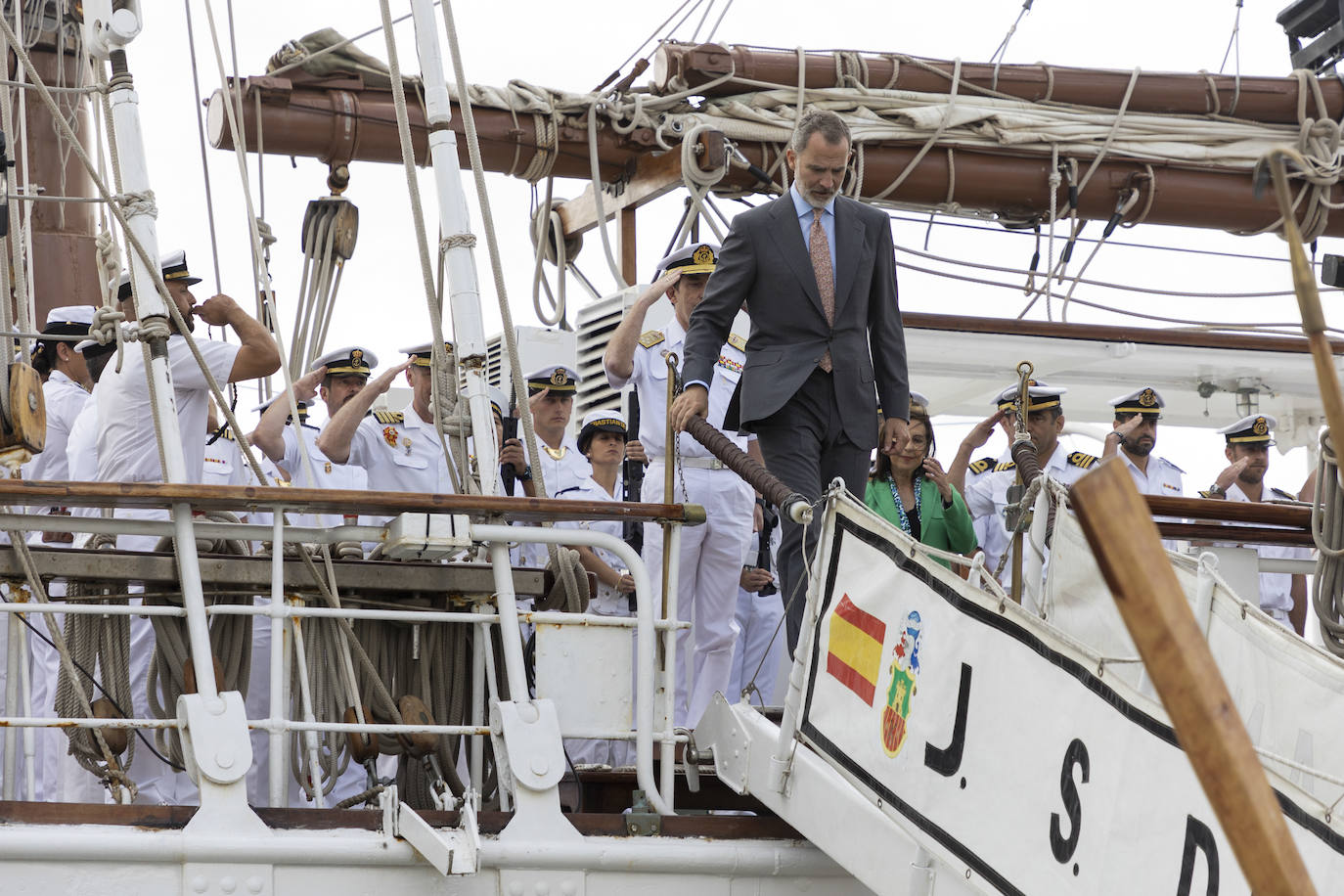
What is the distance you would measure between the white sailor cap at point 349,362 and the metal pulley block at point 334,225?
0.52 m

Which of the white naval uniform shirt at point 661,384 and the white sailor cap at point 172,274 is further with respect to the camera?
the white naval uniform shirt at point 661,384

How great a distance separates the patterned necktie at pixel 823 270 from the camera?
4414mm

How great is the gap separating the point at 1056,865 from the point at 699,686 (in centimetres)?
297

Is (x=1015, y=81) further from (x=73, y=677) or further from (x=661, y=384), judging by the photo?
(x=73, y=677)

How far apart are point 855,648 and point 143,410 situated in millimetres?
2385

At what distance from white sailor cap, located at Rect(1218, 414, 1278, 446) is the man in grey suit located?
348 centimetres

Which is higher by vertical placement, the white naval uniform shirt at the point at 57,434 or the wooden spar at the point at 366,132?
the wooden spar at the point at 366,132

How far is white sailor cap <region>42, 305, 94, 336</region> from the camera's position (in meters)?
5.44

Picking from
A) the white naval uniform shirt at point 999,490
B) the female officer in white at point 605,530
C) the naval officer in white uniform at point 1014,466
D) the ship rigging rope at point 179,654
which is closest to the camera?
the ship rigging rope at point 179,654

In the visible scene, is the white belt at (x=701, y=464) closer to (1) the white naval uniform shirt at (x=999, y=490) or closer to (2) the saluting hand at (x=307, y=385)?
(2) the saluting hand at (x=307, y=385)

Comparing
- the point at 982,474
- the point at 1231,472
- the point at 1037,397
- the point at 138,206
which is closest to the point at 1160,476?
the point at 1231,472

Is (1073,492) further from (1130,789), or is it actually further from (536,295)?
(536,295)

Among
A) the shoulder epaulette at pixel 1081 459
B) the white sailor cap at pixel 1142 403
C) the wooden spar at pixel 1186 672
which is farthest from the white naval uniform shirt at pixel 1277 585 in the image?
the wooden spar at pixel 1186 672

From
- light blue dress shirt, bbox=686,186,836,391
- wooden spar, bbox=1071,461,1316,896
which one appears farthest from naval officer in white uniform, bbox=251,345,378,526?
wooden spar, bbox=1071,461,1316,896
